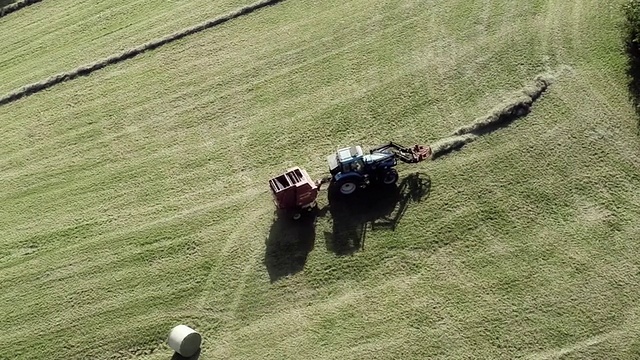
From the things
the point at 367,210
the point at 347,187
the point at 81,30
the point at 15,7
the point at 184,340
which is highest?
the point at 15,7

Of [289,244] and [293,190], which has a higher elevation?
[293,190]

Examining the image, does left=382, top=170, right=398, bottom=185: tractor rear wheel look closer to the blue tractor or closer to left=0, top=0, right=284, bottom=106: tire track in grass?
the blue tractor

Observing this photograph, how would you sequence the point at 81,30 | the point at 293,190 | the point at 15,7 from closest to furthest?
1. the point at 293,190
2. the point at 81,30
3. the point at 15,7

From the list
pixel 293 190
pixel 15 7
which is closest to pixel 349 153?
pixel 293 190

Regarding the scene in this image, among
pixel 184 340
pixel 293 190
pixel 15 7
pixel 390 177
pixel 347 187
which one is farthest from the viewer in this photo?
pixel 15 7

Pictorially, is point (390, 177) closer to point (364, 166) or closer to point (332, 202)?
point (364, 166)

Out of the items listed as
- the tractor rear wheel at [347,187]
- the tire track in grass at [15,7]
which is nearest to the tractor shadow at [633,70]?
the tractor rear wheel at [347,187]

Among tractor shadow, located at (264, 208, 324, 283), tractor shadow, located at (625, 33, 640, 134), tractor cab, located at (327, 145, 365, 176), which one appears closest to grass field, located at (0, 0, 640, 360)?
tractor shadow, located at (264, 208, 324, 283)
